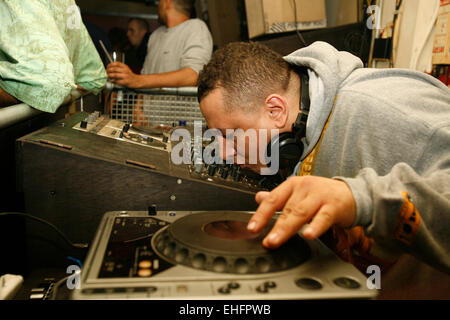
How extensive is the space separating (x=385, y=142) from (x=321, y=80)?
0.84 ft

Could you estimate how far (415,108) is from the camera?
0.83 m

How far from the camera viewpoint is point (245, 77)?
3.42 ft

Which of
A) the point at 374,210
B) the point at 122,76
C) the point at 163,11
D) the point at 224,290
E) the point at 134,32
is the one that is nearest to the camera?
the point at 224,290

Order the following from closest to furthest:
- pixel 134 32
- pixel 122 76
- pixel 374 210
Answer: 1. pixel 374 210
2. pixel 122 76
3. pixel 134 32

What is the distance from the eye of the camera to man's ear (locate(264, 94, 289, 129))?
103 centimetres

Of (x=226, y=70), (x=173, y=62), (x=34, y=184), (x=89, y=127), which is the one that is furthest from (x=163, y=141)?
(x=173, y=62)

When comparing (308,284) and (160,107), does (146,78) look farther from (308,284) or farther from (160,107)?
(308,284)

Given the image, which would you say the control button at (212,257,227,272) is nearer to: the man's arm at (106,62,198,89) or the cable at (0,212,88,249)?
the cable at (0,212,88,249)

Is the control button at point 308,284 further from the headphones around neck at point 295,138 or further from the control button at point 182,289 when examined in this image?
the headphones around neck at point 295,138

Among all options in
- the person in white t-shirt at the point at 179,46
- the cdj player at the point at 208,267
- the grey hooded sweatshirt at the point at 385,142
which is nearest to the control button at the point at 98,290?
the cdj player at the point at 208,267

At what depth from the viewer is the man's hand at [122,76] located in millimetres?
1758

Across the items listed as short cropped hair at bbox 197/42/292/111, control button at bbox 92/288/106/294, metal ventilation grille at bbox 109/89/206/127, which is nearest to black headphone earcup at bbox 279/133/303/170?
short cropped hair at bbox 197/42/292/111

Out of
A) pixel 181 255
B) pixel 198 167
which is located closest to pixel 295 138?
pixel 198 167
